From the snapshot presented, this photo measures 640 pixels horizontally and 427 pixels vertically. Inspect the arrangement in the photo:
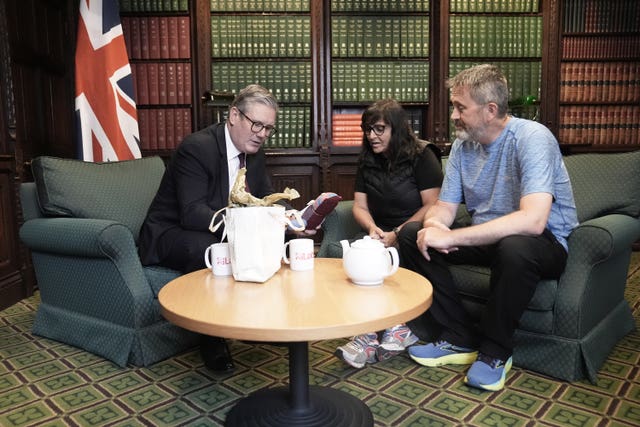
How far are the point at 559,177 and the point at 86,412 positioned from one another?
5.53 feet

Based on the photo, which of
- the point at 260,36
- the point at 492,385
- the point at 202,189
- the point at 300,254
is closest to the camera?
the point at 300,254

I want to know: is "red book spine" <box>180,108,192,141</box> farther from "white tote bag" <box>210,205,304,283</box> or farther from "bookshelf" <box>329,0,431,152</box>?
"white tote bag" <box>210,205,304,283</box>

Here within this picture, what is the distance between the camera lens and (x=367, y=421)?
1414mm

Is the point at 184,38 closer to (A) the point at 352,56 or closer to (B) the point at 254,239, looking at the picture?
(A) the point at 352,56

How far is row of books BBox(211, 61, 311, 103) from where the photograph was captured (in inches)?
149

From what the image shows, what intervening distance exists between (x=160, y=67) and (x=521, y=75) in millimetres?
2696

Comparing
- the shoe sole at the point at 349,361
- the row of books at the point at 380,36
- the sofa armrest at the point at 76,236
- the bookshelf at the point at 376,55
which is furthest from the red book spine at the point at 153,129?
the shoe sole at the point at 349,361

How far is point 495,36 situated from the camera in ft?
12.6

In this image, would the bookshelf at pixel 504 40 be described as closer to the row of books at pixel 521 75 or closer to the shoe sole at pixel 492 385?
the row of books at pixel 521 75

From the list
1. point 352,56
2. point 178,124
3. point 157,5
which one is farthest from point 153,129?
point 352,56

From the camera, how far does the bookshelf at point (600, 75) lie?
3969mm

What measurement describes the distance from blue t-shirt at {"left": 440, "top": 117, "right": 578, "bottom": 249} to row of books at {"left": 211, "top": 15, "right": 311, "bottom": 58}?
7.12 feet

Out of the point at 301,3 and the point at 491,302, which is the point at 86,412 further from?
the point at 301,3

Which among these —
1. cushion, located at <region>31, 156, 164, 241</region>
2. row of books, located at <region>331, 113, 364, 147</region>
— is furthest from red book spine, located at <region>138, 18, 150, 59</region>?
cushion, located at <region>31, 156, 164, 241</region>
